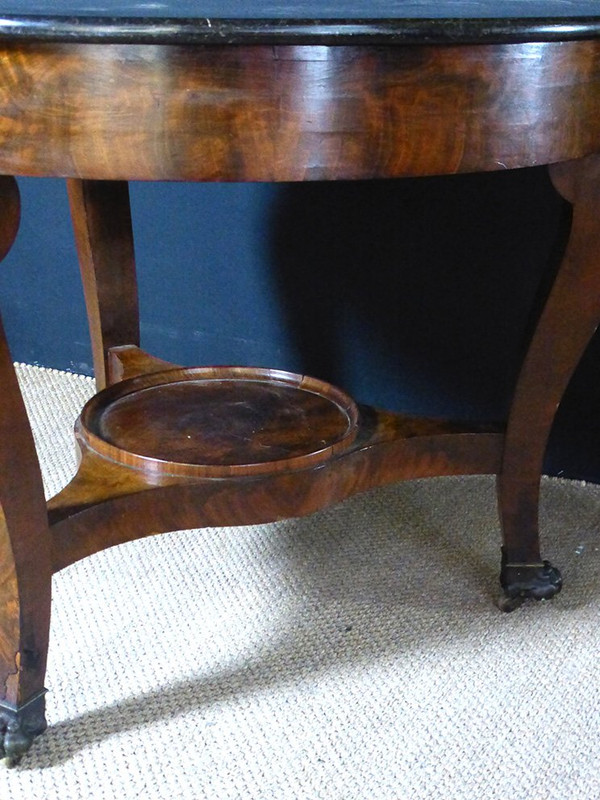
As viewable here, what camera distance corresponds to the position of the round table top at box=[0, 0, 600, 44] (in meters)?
0.63

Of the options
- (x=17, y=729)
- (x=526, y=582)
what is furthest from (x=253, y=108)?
(x=526, y=582)

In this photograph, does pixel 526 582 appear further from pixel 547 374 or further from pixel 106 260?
pixel 106 260

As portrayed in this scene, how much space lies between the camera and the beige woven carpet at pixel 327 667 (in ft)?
2.73

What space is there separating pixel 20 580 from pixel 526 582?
0.51 meters

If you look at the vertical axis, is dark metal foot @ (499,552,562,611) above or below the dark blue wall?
below

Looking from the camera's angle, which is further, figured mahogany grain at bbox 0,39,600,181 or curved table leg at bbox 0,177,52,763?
curved table leg at bbox 0,177,52,763

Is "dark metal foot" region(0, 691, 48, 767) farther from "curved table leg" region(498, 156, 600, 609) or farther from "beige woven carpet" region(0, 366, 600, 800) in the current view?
"curved table leg" region(498, 156, 600, 609)

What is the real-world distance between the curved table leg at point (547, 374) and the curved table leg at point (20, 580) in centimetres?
45

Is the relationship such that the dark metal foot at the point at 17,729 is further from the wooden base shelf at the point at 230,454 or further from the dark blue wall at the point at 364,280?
the dark blue wall at the point at 364,280

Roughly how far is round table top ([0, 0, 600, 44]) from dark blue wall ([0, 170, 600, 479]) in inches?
21.3

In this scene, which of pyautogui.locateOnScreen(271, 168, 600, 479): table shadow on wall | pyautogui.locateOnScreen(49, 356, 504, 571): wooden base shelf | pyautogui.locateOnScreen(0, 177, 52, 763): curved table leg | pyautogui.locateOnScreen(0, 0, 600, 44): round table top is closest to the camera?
pyautogui.locateOnScreen(0, 0, 600, 44): round table top

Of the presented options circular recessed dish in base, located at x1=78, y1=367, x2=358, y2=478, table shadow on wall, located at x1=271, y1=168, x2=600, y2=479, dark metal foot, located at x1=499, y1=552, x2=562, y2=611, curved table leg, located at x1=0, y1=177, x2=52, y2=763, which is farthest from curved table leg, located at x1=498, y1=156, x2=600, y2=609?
curved table leg, located at x1=0, y1=177, x2=52, y2=763

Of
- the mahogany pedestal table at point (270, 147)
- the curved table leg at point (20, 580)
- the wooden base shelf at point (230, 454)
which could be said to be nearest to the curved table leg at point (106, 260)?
the wooden base shelf at point (230, 454)

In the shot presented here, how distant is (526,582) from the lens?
108 centimetres
